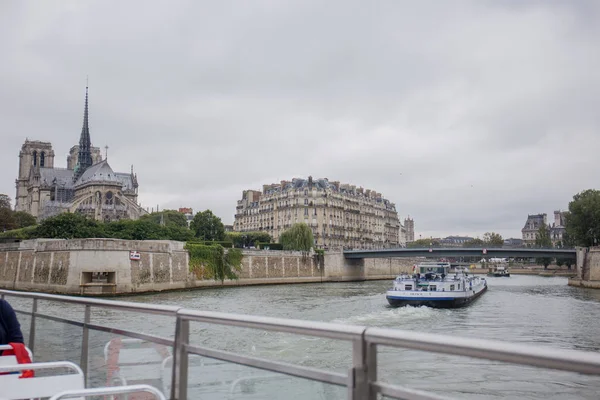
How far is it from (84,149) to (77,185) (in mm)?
17212

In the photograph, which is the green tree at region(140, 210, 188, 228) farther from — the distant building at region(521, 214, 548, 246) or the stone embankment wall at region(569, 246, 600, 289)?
the distant building at region(521, 214, 548, 246)

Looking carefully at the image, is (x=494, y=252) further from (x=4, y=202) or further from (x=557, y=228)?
(x=557, y=228)

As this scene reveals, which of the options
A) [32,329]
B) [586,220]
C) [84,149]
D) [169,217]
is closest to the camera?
[32,329]

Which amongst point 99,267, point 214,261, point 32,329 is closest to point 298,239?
point 214,261

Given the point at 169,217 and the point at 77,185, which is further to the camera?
the point at 77,185

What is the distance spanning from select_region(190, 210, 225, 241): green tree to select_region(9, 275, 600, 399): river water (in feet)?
128

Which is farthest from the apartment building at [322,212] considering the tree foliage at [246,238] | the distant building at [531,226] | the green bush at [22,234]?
the distant building at [531,226]

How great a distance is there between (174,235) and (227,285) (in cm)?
1769

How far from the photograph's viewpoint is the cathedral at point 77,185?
10144cm

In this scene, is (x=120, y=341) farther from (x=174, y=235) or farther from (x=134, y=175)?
(x=134, y=175)

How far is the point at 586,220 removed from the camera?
209 feet

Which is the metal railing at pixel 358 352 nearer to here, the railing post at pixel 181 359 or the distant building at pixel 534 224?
the railing post at pixel 181 359

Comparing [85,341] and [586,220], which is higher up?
[586,220]

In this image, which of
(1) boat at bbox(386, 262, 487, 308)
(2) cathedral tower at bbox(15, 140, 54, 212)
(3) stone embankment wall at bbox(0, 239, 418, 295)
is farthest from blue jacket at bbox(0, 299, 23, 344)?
(2) cathedral tower at bbox(15, 140, 54, 212)
